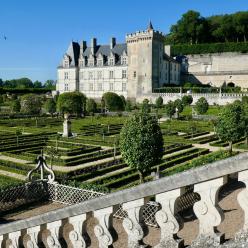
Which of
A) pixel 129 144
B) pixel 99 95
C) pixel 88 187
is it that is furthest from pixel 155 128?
pixel 99 95

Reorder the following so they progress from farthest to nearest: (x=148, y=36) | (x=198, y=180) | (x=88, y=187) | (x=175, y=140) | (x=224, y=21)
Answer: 1. (x=224, y=21)
2. (x=148, y=36)
3. (x=175, y=140)
4. (x=88, y=187)
5. (x=198, y=180)

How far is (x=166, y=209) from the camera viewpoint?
307 cm

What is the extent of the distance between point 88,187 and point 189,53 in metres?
65.3

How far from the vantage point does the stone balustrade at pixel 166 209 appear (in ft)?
9.30

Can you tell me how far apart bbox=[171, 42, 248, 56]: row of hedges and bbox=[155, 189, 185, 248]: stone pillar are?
70692mm

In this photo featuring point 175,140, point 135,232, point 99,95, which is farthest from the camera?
point 99,95

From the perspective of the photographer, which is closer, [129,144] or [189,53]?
[129,144]

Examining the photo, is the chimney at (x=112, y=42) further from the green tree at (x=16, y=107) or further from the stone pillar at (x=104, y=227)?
the stone pillar at (x=104, y=227)

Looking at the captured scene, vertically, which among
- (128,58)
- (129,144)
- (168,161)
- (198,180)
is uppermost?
(128,58)

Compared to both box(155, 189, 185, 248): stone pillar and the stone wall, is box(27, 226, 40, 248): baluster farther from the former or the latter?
the stone wall

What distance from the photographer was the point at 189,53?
75.1 meters

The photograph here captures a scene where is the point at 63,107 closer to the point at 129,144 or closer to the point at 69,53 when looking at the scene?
the point at 69,53

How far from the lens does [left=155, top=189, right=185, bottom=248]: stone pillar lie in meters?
3.06

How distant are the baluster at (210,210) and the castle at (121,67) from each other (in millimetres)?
60784
